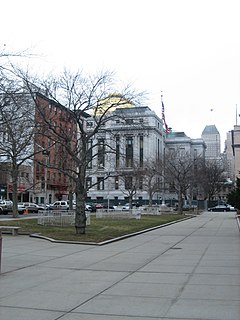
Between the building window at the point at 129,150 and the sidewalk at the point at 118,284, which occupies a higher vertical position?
the building window at the point at 129,150

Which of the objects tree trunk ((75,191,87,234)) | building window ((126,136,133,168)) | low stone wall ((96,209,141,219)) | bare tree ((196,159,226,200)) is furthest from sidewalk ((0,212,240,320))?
bare tree ((196,159,226,200))

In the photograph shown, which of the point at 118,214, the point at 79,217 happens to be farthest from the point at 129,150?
the point at 79,217

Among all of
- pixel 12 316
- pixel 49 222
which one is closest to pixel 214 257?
pixel 12 316

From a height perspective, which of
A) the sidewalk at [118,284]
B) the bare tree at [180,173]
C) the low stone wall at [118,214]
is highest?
the bare tree at [180,173]

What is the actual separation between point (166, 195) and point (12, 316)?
108 m

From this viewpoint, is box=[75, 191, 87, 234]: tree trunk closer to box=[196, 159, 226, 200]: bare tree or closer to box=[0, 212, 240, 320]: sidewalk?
box=[0, 212, 240, 320]: sidewalk

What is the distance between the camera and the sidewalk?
7.27 metres

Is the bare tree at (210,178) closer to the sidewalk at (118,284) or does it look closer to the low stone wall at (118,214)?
the low stone wall at (118,214)

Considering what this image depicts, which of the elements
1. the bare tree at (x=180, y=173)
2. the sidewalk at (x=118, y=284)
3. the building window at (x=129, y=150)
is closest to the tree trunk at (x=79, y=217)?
the sidewalk at (x=118, y=284)

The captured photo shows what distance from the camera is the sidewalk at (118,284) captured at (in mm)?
7270

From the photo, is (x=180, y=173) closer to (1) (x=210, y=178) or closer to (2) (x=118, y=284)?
(1) (x=210, y=178)

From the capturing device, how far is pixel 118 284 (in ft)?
32.2

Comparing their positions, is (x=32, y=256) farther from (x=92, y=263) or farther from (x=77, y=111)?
(x=77, y=111)

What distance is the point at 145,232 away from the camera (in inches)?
1085
